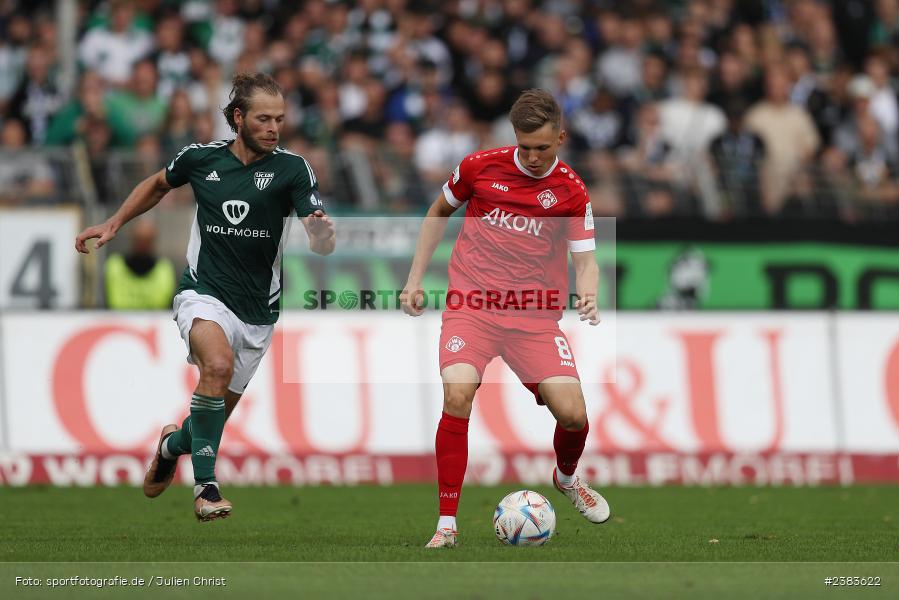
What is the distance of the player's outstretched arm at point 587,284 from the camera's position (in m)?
8.46

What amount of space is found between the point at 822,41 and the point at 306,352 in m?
8.60

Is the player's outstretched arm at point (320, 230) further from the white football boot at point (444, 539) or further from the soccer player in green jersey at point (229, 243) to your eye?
the white football boot at point (444, 539)

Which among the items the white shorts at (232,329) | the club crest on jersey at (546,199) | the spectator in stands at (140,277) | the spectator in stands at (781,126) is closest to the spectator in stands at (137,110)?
the spectator in stands at (140,277)

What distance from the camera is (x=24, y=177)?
16.1m

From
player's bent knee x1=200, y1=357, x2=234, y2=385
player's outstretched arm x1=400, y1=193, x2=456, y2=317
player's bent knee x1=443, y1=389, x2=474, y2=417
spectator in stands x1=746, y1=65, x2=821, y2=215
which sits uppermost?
spectator in stands x1=746, y1=65, x2=821, y2=215

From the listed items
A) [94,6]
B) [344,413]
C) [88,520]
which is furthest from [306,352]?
[94,6]

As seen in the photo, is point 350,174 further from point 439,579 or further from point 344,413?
point 439,579

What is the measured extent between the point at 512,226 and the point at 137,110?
906cm

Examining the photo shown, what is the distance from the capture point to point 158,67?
17859 mm

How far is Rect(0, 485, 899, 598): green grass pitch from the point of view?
6988mm

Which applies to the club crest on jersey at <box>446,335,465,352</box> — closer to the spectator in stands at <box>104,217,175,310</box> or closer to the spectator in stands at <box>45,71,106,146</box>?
the spectator in stands at <box>104,217,175,310</box>

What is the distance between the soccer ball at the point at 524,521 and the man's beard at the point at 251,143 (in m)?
2.49

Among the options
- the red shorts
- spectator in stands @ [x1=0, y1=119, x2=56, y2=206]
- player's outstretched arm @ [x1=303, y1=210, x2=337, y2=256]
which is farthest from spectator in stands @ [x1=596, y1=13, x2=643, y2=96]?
player's outstretched arm @ [x1=303, y1=210, x2=337, y2=256]

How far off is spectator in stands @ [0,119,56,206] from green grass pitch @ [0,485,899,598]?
13.5ft
